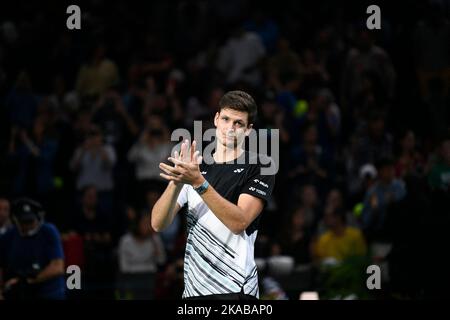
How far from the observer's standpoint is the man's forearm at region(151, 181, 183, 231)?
5328 millimetres

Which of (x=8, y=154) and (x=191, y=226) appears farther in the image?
(x=8, y=154)

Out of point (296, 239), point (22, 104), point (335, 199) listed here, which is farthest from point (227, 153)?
point (22, 104)

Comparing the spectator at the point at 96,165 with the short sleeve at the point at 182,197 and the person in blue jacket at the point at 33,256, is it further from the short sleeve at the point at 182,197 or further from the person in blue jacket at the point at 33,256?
the short sleeve at the point at 182,197

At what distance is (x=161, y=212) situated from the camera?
213 inches

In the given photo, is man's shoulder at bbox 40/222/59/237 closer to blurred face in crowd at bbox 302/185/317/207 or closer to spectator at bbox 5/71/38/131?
blurred face in crowd at bbox 302/185/317/207

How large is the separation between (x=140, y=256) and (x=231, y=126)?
264 inches

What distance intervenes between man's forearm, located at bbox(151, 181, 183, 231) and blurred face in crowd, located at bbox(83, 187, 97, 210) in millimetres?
7419

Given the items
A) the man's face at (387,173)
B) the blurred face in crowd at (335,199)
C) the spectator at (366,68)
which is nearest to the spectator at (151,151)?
the blurred face in crowd at (335,199)

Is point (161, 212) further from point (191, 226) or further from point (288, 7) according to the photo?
point (288, 7)

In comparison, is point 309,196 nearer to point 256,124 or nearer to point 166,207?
point 256,124

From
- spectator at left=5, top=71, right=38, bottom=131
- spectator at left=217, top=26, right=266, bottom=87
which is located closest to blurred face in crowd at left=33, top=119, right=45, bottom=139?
spectator at left=5, top=71, right=38, bottom=131

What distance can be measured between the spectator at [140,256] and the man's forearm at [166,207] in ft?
20.1
